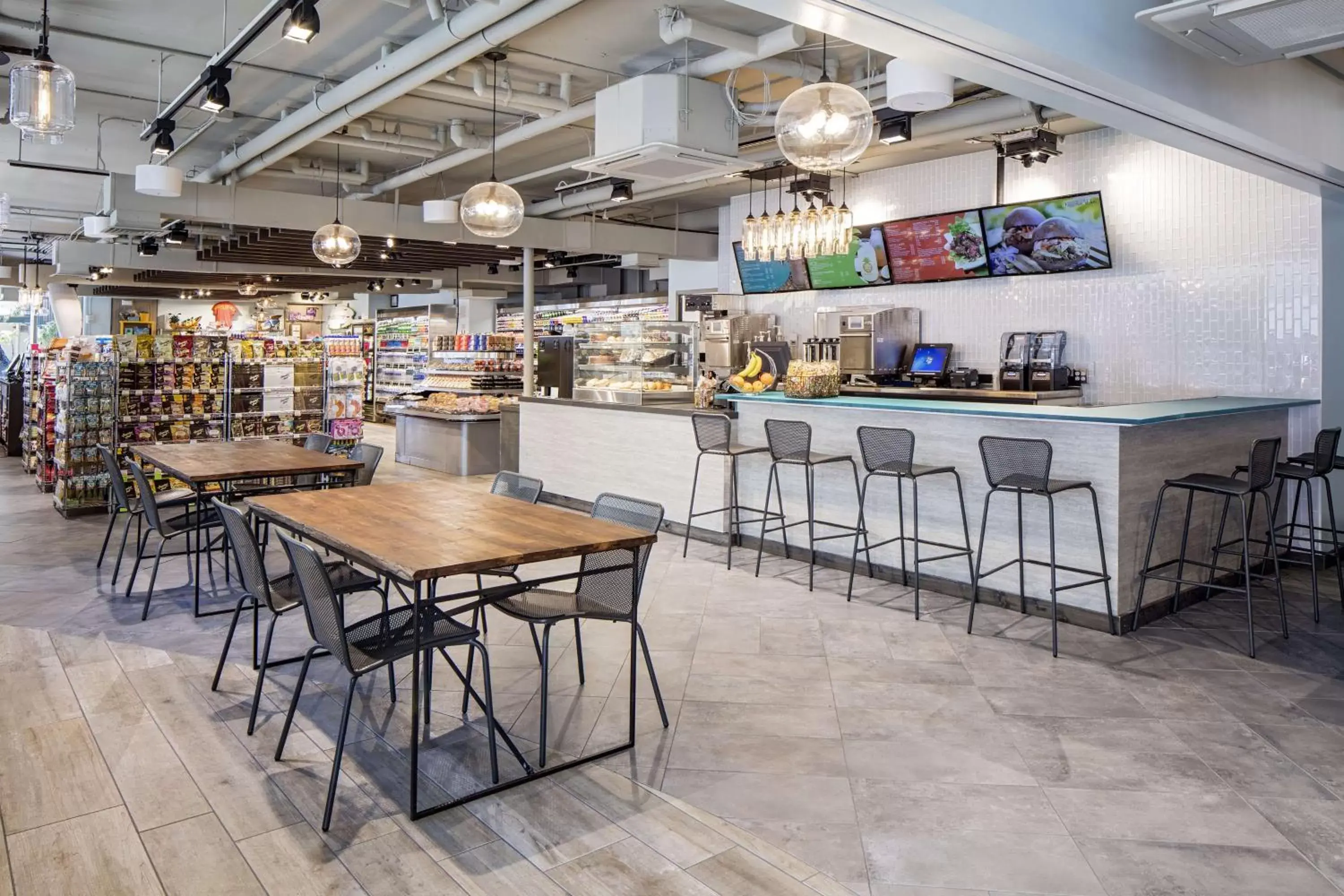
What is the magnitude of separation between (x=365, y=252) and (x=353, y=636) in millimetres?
10175

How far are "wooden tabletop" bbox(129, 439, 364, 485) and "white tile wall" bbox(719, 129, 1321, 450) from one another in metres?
5.73

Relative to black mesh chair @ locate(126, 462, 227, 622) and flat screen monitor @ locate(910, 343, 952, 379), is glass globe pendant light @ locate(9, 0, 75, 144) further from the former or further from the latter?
flat screen monitor @ locate(910, 343, 952, 379)

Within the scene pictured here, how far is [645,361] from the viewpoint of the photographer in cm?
852

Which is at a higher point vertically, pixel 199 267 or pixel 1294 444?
pixel 199 267

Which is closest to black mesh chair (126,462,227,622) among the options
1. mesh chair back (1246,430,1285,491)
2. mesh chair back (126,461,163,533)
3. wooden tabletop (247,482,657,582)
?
mesh chair back (126,461,163,533)

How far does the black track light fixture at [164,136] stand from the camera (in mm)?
6312

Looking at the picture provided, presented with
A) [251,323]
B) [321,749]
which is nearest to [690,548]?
[321,749]

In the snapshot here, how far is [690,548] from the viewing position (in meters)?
6.99

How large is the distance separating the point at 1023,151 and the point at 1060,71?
319cm

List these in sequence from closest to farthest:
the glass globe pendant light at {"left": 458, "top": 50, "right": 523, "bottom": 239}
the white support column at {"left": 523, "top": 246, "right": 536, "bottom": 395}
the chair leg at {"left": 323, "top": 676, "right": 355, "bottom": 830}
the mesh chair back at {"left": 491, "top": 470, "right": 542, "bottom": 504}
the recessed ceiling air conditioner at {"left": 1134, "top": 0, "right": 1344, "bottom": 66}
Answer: the chair leg at {"left": 323, "top": 676, "right": 355, "bottom": 830} < the recessed ceiling air conditioner at {"left": 1134, "top": 0, "right": 1344, "bottom": 66} < the mesh chair back at {"left": 491, "top": 470, "right": 542, "bottom": 504} < the glass globe pendant light at {"left": 458, "top": 50, "right": 523, "bottom": 239} < the white support column at {"left": 523, "top": 246, "right": 536, "bottom": 395}

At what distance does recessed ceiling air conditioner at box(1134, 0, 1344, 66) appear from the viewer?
3207mm

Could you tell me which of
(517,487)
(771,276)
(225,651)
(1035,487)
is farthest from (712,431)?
(771,276)

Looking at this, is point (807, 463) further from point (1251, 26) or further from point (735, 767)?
point (1251, 26)

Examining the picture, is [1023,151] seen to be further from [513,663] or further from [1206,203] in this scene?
[513,663]
